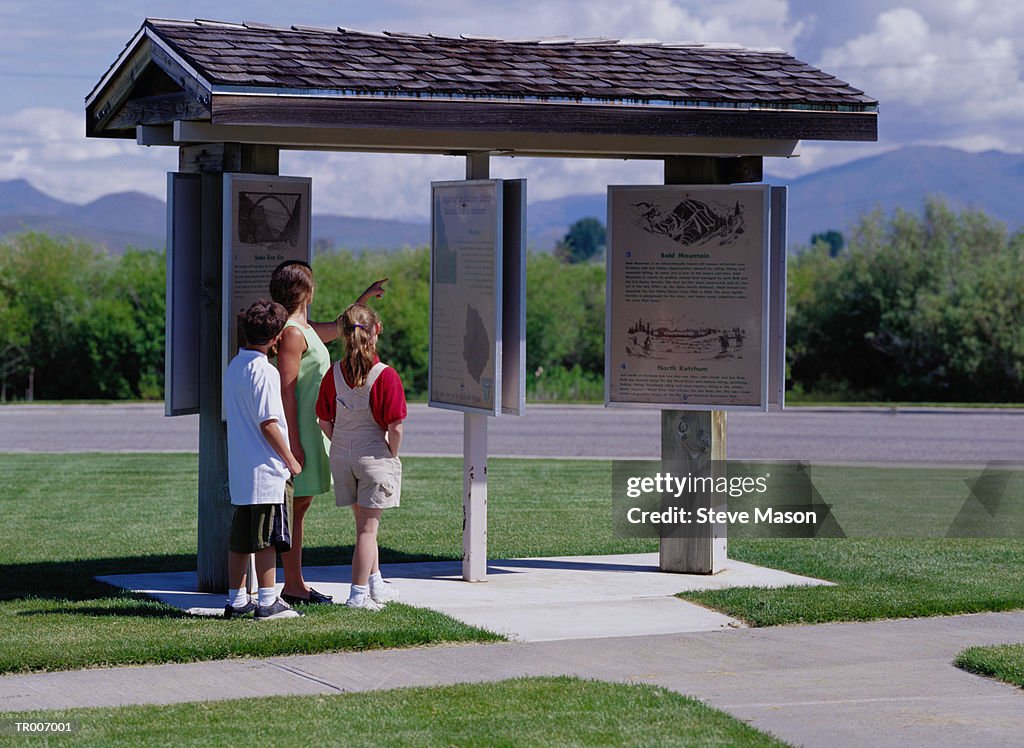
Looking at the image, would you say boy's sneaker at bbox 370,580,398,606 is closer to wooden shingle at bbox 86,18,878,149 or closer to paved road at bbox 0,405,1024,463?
wooden shingle at bbox 86,18,878,149

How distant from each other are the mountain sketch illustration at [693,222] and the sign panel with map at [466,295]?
125 cm

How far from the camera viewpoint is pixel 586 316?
36.7m

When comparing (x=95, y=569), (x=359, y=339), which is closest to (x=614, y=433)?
(x=95, y=569)

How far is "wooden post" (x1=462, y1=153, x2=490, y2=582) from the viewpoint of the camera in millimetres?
9289

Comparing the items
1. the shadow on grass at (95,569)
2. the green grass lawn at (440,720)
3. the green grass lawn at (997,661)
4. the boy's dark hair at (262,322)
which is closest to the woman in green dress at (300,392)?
the boy's dark hair at (262,322)

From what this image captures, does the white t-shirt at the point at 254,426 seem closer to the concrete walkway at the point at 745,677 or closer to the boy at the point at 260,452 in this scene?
the boy at the point at 260,452

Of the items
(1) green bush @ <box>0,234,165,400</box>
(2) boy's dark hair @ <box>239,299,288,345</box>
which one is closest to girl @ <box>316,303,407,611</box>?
(2) boy's dark hair @ <box>239,299,288,345</box>

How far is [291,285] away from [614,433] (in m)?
15.8

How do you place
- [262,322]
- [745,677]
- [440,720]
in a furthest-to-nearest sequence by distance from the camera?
[262,322], [745,677], [440,720]

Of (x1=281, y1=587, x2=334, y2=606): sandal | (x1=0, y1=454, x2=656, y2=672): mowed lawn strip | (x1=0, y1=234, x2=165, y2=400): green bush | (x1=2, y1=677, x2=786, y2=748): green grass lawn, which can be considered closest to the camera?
(x1=2, y1=677, x2=786, y2=748): green grass lawn

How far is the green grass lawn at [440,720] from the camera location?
557 cm

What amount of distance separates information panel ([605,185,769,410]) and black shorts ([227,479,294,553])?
2753 mm

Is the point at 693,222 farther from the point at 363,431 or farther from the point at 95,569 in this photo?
the point at 95,569

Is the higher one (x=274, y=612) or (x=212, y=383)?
(x=212, y=383)
